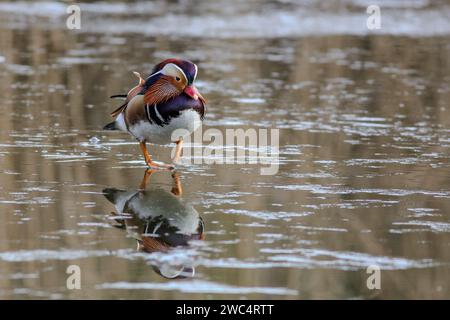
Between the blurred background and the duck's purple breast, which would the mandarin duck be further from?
the blurred background

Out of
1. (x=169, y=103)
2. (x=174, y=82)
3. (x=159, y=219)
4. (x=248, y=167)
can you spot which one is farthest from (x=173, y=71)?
(x=159, y=219)

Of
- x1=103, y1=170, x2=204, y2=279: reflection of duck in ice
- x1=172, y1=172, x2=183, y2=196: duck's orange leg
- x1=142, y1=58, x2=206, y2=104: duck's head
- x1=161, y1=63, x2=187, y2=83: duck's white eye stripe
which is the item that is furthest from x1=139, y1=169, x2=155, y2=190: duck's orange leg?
x1=161, y1=63, x2=187, y2=83: duck's white eye stripe

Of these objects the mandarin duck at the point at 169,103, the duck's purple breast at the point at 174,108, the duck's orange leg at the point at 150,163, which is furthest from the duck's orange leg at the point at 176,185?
the duck's purple breast at the point at 174,108

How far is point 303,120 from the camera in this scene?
33.4ft

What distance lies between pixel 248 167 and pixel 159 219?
190cm

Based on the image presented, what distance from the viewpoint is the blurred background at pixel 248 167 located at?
16.9 ft

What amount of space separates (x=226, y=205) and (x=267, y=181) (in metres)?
0.89

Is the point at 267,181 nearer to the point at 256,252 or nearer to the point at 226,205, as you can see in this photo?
the point at 226,205

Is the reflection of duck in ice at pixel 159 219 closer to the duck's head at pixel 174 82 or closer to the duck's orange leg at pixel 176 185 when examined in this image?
the duck's orange leg at pixel 176 185

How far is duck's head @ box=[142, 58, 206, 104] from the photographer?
23.2ft

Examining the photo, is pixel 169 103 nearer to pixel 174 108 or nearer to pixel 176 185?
pixel 174 108

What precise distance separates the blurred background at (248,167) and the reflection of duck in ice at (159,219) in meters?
0.08

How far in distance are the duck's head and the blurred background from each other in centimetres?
67
